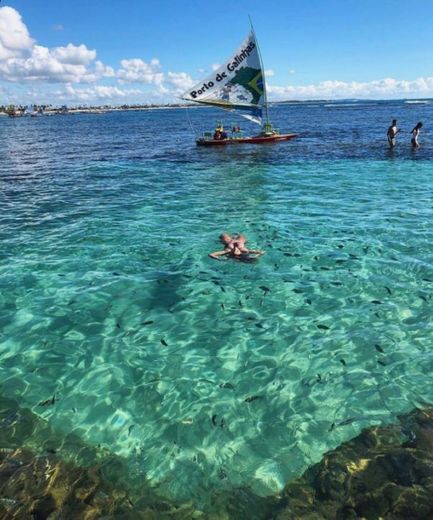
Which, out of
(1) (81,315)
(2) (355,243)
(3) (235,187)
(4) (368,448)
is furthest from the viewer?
(3) (235,187)

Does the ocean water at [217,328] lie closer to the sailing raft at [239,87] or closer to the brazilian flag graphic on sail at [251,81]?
the sailing raft at [239,87]

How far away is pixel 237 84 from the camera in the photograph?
136 feet

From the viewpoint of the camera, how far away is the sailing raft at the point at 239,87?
134 feet

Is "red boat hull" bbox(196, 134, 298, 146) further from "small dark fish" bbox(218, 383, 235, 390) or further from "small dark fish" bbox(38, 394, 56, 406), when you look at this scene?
"small dark fish" bbox(38, 394, 56, 406)

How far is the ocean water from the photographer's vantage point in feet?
24.5

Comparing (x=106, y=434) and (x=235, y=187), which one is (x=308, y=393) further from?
(x=235, y=187)

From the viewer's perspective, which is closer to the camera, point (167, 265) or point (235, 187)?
point (167, 265)

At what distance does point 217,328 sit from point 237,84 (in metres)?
36.7

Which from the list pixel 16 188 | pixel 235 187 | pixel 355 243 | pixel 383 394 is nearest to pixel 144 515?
pixel 383 394

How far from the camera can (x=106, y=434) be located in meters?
A: 7.59

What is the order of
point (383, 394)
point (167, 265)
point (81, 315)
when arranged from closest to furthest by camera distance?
point (383, 394), point (81, 315), point (167, 265)

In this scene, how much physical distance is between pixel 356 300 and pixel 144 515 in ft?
26.2

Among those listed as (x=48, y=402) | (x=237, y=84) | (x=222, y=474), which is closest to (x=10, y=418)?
(x=48, y=402)

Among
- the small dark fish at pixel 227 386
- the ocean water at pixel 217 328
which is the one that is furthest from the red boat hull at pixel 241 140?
the small dark fish at pixel 227 386
